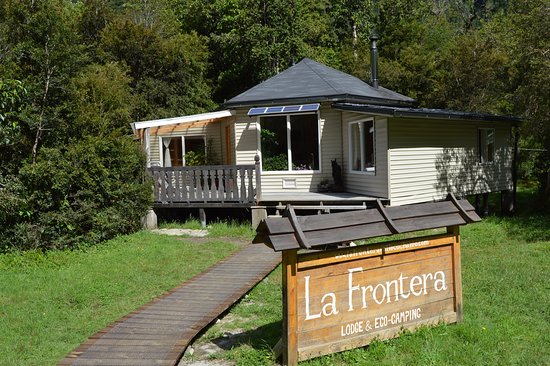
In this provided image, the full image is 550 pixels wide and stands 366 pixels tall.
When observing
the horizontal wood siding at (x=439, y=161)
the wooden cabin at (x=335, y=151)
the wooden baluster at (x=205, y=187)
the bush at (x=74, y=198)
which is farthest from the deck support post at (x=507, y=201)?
the bush at (x=74, y=198)

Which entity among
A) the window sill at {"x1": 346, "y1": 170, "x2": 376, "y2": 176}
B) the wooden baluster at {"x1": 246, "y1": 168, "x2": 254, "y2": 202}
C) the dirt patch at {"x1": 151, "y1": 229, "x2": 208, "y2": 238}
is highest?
the window sill at {"x1": 346, "y1": 170, "x2": 376, "y2": 176}

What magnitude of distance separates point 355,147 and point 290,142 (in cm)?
197

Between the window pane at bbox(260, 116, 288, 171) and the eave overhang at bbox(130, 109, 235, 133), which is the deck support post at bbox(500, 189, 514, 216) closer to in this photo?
the window pane at bbox(260, 116, 288, 171)

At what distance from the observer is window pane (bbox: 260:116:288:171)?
49.3 ft

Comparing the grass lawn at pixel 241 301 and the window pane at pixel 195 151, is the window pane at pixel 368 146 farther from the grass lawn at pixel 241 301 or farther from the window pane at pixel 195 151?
the window pane at pixel 195 151

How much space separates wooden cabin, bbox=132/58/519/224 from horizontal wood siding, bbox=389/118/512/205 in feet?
0.09

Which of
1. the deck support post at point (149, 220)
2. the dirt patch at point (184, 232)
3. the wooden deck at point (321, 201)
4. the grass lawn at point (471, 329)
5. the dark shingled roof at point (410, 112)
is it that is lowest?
the grass lawn at point (471, 329)

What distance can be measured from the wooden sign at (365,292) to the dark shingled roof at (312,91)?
A: 916cm

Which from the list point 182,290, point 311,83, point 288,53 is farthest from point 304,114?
point 288,53

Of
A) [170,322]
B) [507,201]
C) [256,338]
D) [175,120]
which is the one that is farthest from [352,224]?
[507,201]

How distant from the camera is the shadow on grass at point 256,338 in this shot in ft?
17.8

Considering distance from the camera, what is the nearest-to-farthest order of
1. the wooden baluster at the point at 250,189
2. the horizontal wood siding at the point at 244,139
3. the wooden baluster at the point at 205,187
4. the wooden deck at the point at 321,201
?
1. the wooden deck at the point at 321,201
2. the wooden baluster at the point at 250,189
3. the wooden baluster at the point at 205,187
4. the horizontal wood siding at the point at 244,139

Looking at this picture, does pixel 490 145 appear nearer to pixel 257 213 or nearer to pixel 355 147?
pixel 355 147

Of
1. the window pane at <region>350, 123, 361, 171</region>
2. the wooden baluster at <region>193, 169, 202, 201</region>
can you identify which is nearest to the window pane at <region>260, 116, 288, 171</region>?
the window pane at <region>350, 123, 361, 171</region>
